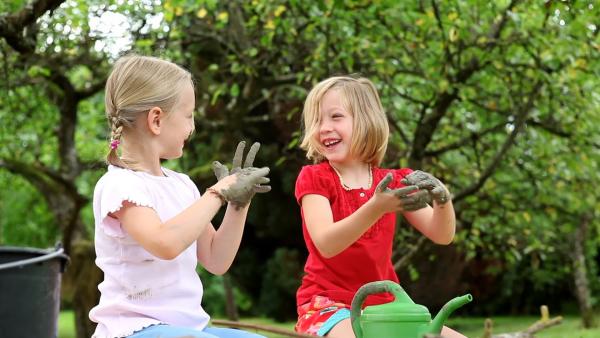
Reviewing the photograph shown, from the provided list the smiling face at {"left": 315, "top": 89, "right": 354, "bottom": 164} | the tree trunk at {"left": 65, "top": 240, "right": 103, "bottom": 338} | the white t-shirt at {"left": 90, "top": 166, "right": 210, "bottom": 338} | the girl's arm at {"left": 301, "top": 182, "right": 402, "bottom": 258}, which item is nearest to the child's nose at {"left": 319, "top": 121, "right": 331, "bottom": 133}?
the smiling face at {"left": 315, "top": 89, "right": 354, "bottom": 164}

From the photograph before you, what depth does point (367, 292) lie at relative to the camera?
2275mm

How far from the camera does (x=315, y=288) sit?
10.2 ft

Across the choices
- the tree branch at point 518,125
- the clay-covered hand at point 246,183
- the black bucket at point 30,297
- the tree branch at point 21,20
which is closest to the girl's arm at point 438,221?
the clay-covered hand at point 246,183

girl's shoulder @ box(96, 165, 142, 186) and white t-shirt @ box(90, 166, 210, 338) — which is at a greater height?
girl's shoulder @ box(96, 165, 142, 186)

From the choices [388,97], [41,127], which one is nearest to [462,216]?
[388,97]

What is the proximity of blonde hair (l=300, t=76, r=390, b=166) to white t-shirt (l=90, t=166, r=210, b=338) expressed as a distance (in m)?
0.79

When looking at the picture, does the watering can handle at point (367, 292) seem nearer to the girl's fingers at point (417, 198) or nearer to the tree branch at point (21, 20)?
the girl's fingers at point (417, 198)

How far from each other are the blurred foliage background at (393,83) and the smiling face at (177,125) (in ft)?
5.83

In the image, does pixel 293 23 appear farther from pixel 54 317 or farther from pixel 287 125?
pixel 287 125

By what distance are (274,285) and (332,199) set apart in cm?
1010

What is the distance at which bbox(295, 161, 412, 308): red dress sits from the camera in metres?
3.07

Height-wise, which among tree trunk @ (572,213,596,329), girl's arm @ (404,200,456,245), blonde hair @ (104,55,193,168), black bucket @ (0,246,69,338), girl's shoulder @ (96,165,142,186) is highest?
blonde hair @ (104,55,193,168)

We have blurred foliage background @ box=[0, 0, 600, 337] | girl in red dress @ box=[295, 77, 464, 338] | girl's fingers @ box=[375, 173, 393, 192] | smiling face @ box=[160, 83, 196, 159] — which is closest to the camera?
girl's fingers @ box=[375, 173, 393, 192]

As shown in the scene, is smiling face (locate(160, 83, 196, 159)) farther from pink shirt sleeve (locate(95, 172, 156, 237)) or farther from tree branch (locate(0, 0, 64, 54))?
tree branch (locate(0, 0, 64, 54))
